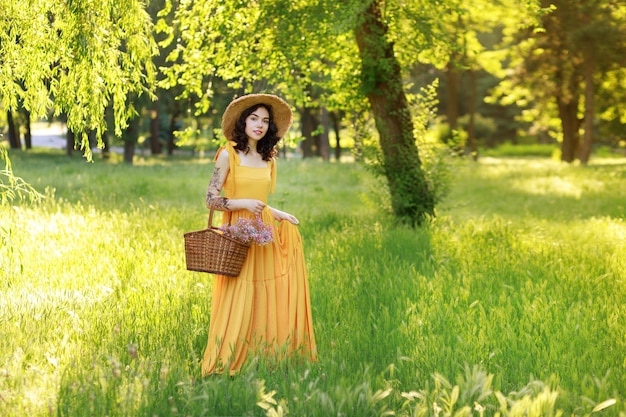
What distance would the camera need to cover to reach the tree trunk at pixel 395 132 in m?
12.8

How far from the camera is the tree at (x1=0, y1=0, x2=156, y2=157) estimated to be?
19.7 feet

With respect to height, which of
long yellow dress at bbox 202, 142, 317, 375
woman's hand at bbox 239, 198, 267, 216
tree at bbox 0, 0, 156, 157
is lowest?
long yellow dress at bbox 202, 142, 317, 375

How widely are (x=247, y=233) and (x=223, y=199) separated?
0.42 meters

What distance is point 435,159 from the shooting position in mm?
13195

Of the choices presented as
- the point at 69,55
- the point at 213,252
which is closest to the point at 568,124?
the point at 69,55

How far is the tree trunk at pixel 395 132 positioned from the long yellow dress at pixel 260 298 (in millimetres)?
7663

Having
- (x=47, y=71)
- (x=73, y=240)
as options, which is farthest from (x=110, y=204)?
(x=47, y=71)

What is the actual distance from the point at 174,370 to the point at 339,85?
9.44 m

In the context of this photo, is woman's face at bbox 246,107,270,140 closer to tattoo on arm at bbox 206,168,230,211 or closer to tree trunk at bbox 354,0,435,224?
tattoo on arm at bbox 206,168,230,211

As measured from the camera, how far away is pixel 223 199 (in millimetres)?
5359

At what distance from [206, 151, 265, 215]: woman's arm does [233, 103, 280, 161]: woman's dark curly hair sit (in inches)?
6.2

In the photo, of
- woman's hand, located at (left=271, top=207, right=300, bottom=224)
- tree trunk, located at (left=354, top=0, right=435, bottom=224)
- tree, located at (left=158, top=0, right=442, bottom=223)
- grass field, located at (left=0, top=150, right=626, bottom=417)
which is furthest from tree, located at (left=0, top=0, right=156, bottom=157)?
tree trunk, located at (left=354, top=0, right=435, bottom=224)

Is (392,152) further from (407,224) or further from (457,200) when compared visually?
(457,200)

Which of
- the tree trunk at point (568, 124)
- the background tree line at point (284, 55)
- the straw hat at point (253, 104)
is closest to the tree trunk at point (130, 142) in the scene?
the background tree line at point (284, 55)
